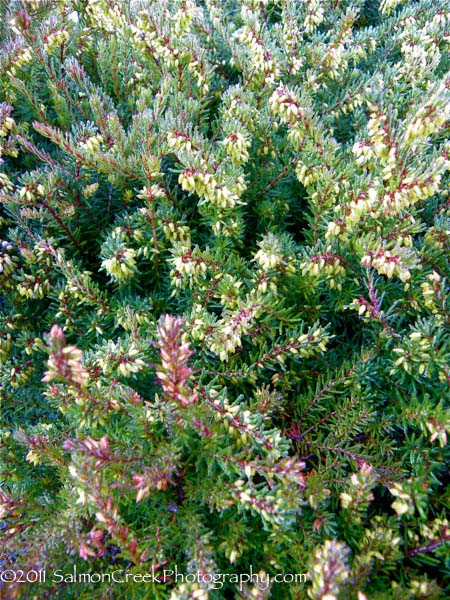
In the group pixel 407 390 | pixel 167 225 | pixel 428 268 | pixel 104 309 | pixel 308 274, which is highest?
pixel 167 225

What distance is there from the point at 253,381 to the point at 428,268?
0.70 m

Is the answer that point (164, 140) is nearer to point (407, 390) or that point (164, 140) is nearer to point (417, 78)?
point (417, 78)

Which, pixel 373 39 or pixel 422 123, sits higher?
pixel 422 123

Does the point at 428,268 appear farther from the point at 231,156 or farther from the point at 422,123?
the point at 231,156

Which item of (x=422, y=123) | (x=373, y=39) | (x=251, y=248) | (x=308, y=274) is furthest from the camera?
(x=373, y=39)

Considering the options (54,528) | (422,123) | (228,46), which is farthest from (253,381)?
(228,46)

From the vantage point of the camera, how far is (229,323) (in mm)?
1480

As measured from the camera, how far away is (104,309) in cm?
178

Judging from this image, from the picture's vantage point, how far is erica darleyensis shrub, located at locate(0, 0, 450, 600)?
1.23 metres

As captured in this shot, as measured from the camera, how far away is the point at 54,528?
1275 mm

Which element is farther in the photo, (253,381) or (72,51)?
(72,51)

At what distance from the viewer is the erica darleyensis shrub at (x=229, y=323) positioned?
1.23m

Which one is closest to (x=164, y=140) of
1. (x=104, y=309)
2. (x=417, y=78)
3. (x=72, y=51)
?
(x=104, y=309)

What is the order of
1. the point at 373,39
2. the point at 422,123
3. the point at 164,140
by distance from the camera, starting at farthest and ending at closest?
the point at 373,39 < the point at 164,140 < the point at 422,123
